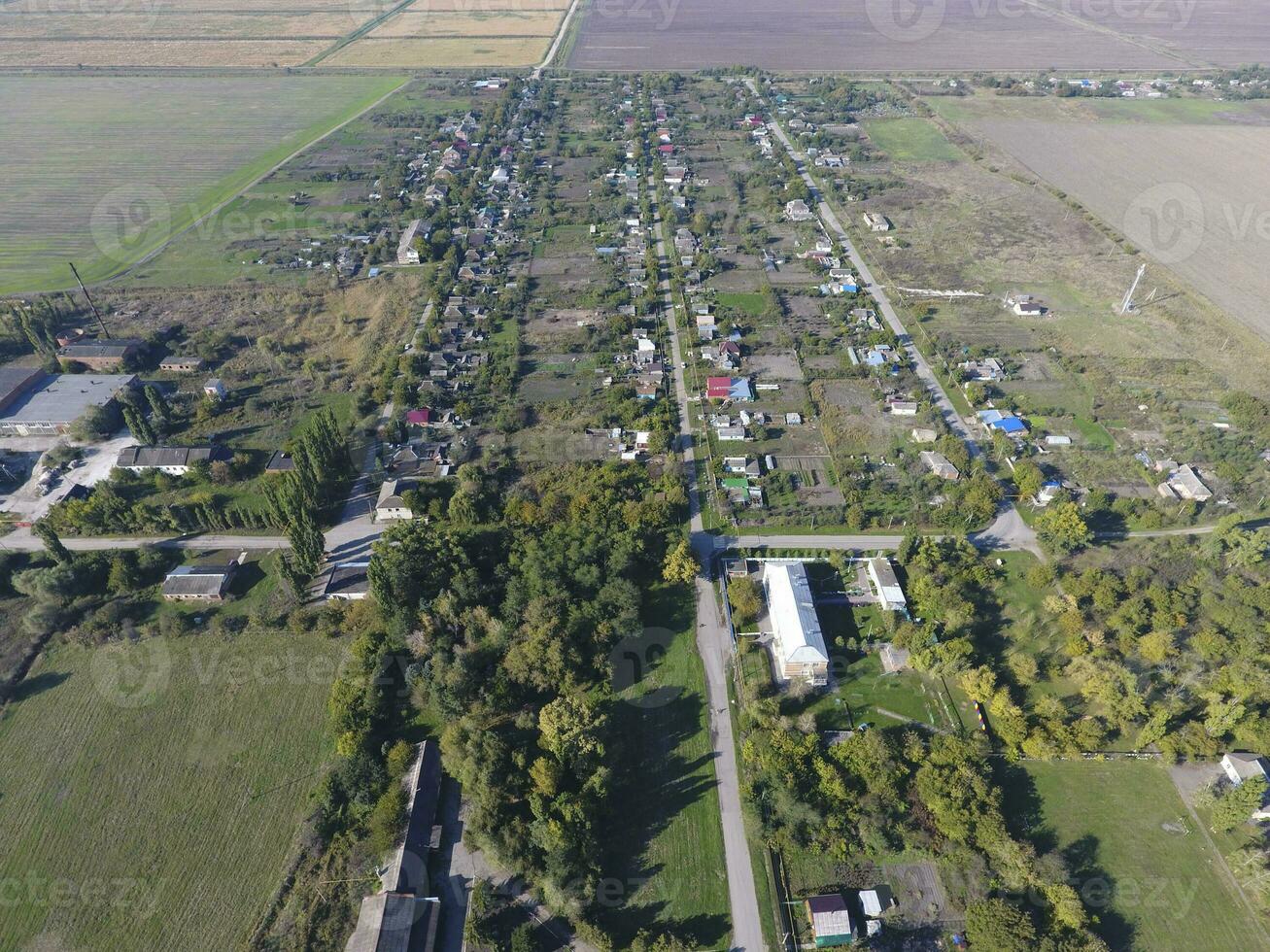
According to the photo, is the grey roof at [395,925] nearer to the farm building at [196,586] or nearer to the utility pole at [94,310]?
the farm building at [196,586]

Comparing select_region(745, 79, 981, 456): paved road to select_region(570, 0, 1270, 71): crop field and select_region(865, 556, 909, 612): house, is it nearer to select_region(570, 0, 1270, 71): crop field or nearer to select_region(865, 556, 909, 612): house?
select_region(865, 556, 909, 612): house

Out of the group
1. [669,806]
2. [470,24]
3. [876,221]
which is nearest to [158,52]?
[470,24]

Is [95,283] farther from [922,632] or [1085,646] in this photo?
[1085,646]

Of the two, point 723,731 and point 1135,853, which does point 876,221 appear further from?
point 1135,853

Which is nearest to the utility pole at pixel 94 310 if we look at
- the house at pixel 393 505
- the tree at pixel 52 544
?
the tree at pixel 52 544

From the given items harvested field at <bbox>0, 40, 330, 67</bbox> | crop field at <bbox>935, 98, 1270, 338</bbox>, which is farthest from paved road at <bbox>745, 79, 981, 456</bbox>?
harvested field at <bbox>0, 40, 330, 67</bbox>

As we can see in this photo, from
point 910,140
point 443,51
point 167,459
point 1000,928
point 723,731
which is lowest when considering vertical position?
point 1000,928
